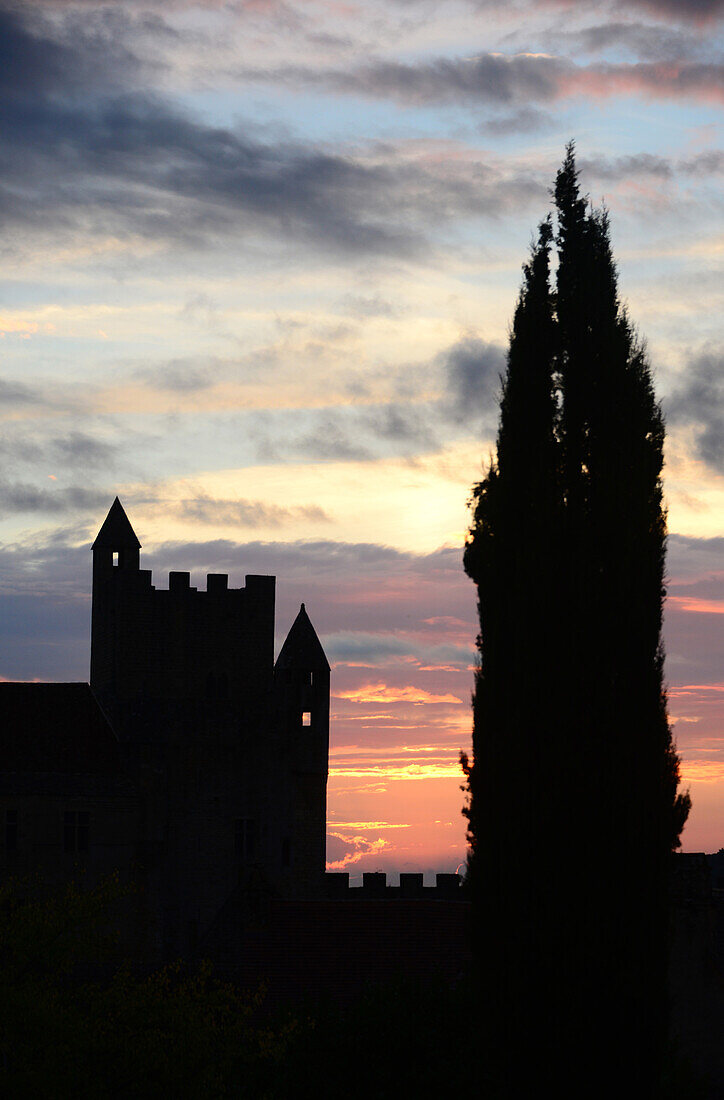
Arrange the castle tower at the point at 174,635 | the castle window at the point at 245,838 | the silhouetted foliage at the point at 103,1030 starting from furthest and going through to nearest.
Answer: the castle tower at the point at 174,635 → the castle window at the point at 245,838 → the silhouetted foliage at the point at 103,1030

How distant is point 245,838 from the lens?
53844 millimetres

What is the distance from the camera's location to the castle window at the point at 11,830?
50312 millimetres

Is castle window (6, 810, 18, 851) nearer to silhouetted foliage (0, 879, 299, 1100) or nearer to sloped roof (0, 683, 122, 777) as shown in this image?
sloped roof (0, 683, 122, 777)

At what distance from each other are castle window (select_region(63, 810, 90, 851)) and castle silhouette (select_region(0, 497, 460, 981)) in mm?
43

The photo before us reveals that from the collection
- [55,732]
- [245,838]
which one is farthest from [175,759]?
[55,732]

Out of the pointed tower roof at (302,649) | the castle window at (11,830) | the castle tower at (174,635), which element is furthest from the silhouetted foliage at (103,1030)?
the pointed tower roof at (302,649)

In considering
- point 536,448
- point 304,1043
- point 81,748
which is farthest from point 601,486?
point 81,748

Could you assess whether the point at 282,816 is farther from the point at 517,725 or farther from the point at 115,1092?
the point at 517,725

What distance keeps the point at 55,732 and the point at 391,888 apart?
14421 millimetres

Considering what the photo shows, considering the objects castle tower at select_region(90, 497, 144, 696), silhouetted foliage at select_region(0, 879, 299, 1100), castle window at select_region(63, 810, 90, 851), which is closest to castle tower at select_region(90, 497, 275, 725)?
castle tower at select_region(90, 497, 144, 696)

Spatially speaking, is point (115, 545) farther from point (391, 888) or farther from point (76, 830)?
point (391, 888)

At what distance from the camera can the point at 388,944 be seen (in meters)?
40.2

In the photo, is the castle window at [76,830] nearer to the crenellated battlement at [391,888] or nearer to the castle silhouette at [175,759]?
the castle silhouette at [175,759]

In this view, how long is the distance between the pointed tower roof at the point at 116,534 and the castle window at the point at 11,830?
1163cm
